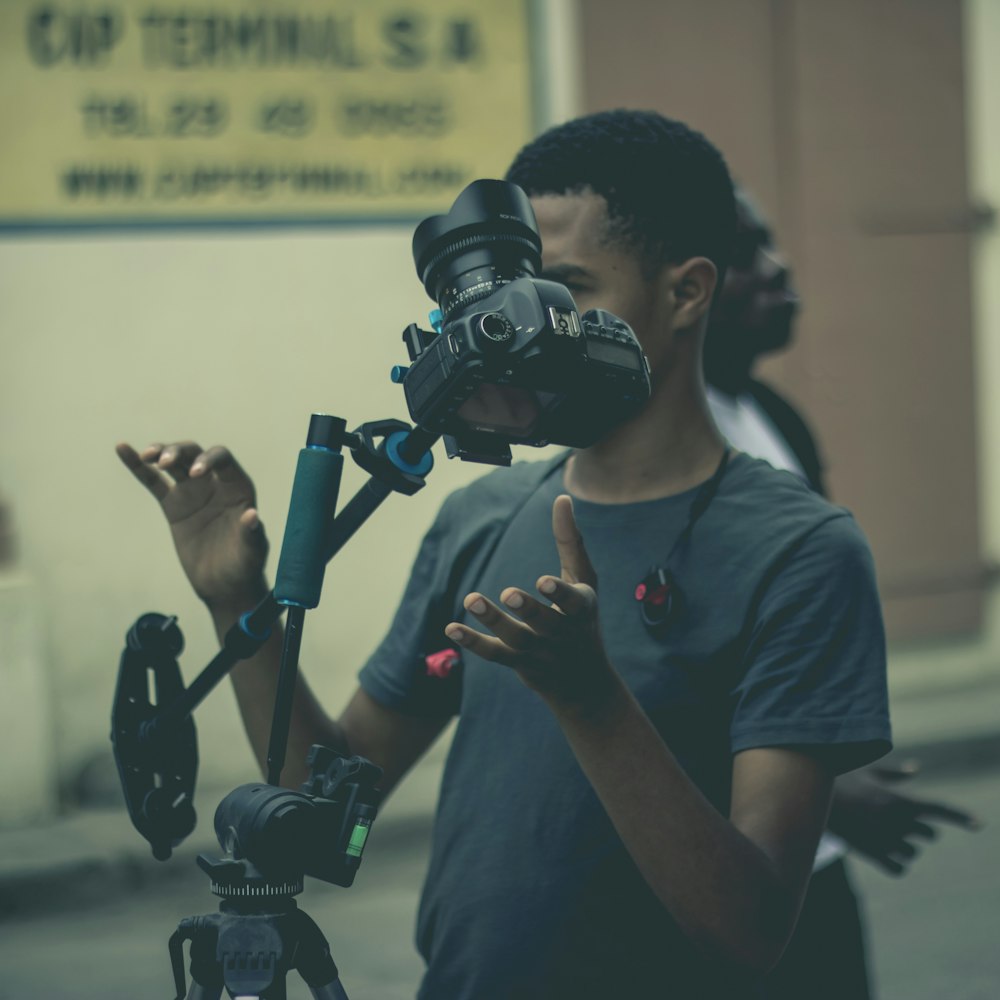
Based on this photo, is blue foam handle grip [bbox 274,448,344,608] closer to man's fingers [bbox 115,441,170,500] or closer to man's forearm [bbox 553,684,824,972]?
man's forearm [bbox 553,684,824,972]

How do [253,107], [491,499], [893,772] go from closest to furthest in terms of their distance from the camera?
[491,499] < [893,772] < [253,107]

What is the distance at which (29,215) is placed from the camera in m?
5.31

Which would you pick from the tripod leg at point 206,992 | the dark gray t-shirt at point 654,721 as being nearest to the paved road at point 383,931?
the dark gray t-shirt at point 654,721

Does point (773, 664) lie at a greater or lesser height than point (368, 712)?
greater

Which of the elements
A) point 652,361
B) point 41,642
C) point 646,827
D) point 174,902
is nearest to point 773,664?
point 646,827

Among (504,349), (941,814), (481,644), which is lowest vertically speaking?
(941,814)

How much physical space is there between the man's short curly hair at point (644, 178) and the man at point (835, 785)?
17cm

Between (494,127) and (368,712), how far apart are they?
4320 mm

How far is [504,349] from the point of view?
118 cm

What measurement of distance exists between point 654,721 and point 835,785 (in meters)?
0.69

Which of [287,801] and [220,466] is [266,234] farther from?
[287,801]

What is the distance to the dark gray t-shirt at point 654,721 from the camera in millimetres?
1469

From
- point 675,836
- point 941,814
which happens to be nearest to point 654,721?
point 675,836

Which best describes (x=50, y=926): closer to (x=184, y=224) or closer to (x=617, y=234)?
(x=184, y=224)
